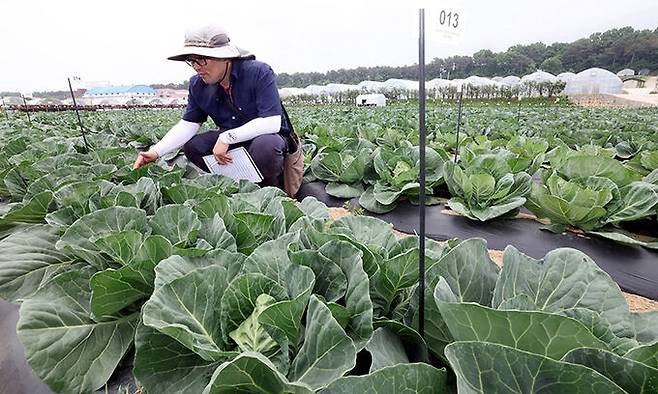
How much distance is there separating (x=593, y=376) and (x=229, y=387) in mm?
769

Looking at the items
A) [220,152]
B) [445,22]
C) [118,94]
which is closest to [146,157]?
[220,152]

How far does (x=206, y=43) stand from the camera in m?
3.13

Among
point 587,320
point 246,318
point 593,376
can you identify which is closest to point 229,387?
point 246,318

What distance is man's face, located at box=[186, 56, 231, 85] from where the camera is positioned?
3.17 meters

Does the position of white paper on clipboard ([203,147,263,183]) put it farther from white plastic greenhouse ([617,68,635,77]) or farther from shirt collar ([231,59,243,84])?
white plastic greenhouse ([617,68,635,77])

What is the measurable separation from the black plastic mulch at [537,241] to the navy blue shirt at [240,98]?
140cm

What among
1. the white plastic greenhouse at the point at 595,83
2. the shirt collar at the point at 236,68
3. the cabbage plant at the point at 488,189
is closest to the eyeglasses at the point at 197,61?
the shirt collar at the point at 236,68

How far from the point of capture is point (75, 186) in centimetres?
221

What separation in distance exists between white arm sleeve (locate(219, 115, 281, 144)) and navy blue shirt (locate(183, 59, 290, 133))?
79 mm

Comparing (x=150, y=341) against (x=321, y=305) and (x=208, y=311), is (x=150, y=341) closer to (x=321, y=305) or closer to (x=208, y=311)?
(x=208, y=311)

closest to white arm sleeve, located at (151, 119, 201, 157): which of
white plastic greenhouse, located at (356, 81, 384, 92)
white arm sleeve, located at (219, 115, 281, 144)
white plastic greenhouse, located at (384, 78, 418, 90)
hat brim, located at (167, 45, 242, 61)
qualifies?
white arm sleeve, located at (219, 115, 281, 144)

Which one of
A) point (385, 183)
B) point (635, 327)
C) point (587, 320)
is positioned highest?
point (587, 320)

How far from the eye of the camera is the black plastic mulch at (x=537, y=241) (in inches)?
103

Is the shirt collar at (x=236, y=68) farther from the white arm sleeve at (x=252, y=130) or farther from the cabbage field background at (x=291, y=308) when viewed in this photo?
the cabbage field background at (x=291, y=308)
